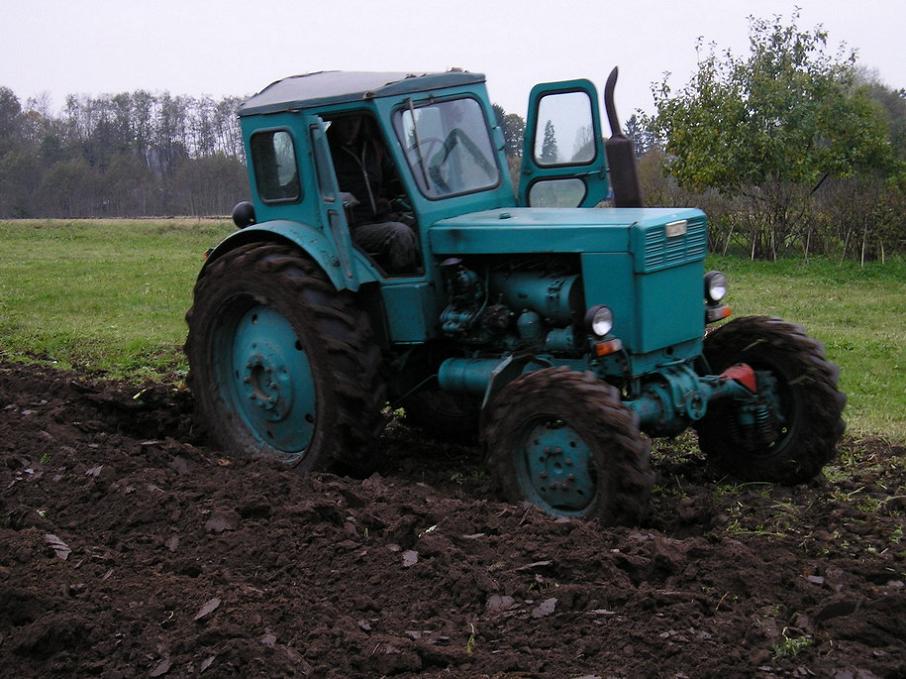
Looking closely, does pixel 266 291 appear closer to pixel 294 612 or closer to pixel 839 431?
pixel 294 612

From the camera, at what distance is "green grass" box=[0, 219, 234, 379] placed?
450 inches

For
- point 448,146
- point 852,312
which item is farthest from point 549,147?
point 852,312

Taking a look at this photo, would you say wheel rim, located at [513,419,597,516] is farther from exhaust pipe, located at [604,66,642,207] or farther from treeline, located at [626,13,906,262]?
treeline, located at [626,13,906,262]

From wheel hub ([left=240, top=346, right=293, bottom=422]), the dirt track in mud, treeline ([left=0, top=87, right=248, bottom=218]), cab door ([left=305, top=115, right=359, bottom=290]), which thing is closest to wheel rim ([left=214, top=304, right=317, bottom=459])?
wheel hub ([left=240, top=346, right=293, bottom=422])

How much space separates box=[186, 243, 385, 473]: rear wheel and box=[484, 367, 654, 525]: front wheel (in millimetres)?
1022

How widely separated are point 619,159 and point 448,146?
105 cm

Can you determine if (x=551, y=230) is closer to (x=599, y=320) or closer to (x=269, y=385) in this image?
(x=599, y=320)

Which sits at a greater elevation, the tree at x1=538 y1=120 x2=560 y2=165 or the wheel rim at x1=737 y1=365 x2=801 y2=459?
the tree at x1=538 y1=120 x2=560 y2=165

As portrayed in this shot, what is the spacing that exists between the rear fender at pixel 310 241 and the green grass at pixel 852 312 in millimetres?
3687

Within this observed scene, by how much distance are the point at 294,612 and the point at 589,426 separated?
1.80 m

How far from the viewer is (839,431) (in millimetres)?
6648

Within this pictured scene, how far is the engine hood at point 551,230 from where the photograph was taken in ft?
20.6

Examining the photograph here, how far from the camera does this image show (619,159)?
273 inches

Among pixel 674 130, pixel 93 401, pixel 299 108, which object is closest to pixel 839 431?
pixel 299 108
